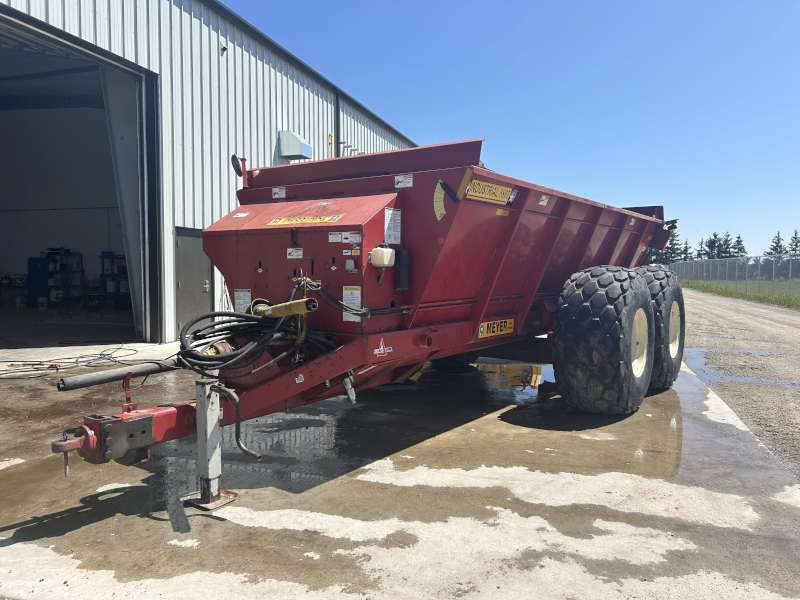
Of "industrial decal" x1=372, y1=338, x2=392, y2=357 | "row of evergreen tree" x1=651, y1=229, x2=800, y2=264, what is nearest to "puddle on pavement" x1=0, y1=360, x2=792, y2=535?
"industrial decal" x1=372, y1=338, x2=392, y2=357

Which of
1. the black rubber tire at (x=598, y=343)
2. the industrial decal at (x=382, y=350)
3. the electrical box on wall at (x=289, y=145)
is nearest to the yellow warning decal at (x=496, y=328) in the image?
the black rubber tire at (x=598, y=343)

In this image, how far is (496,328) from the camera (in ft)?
20.0

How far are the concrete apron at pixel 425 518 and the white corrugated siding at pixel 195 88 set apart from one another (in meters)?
7.12

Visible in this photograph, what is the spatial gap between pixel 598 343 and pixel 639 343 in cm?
114

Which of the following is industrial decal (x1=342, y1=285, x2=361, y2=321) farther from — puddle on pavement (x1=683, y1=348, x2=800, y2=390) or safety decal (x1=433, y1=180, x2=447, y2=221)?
puddle on pavement (x1=683, y1=348, x2=800, y2=390)

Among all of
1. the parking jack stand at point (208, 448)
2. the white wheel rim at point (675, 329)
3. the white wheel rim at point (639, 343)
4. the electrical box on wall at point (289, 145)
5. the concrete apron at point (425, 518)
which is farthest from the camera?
the electrical box on wall at point (289, 145)

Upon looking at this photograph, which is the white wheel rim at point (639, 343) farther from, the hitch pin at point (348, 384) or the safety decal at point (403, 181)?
the hitch pin at point (348, 384)

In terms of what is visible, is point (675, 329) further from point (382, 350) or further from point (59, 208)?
point (59, 208)

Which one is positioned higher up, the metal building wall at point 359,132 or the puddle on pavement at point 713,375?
the metal building wall at point 359,132

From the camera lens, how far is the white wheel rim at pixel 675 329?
25.1 ft

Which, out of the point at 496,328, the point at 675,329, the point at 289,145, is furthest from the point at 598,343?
the point at 289,145

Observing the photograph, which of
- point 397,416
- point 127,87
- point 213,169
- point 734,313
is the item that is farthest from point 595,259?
point 734,313

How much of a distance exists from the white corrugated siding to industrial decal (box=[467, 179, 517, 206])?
7470 mm

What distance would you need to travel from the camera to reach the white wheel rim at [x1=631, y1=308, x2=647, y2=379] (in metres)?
6.33
